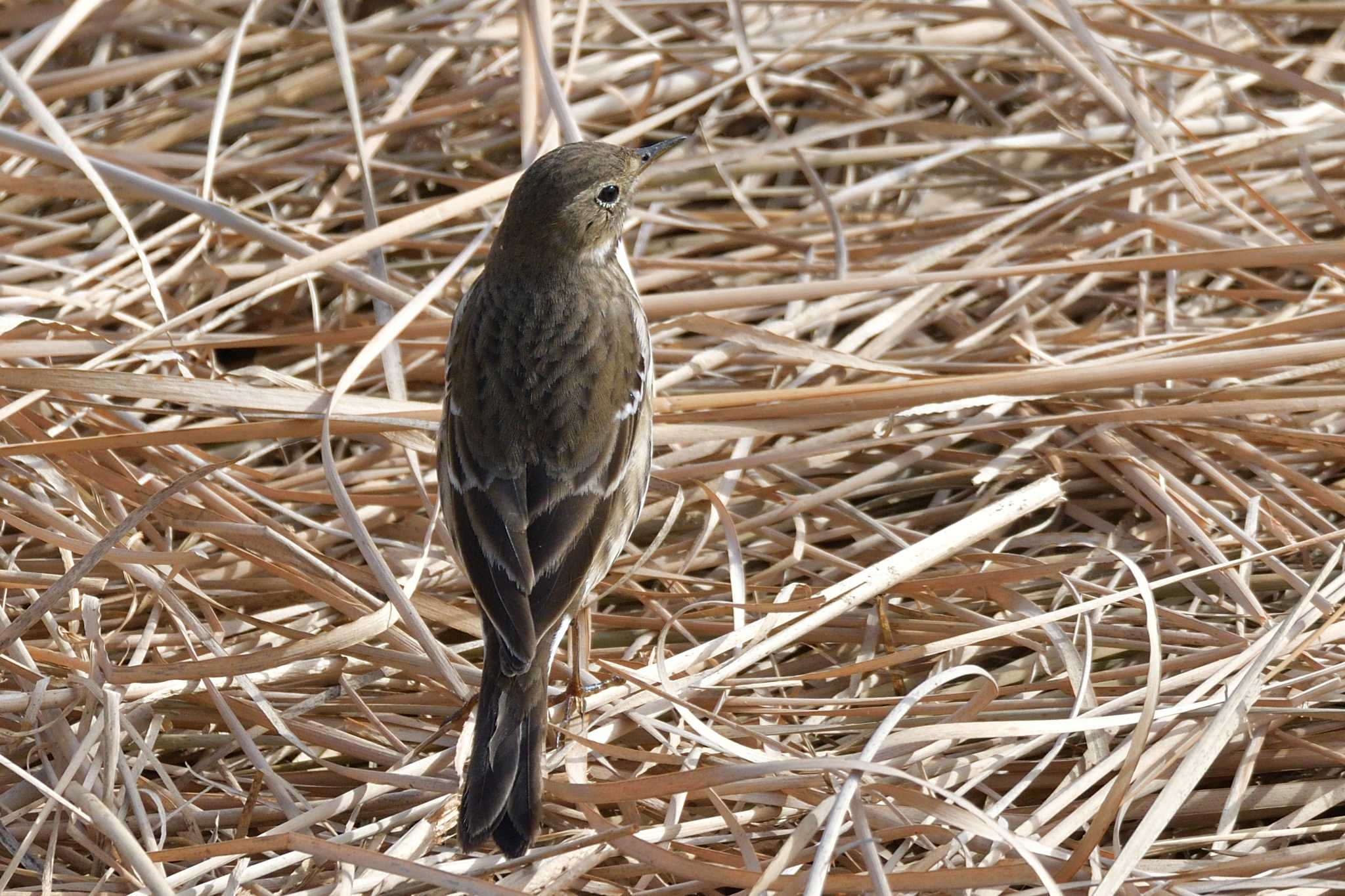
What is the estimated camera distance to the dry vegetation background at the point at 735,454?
311cm

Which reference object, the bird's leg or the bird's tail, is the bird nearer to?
the bird's tail

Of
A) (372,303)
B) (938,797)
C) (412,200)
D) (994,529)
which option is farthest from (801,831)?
(412,200)

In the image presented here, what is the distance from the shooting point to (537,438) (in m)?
3.72

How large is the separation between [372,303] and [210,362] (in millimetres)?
873

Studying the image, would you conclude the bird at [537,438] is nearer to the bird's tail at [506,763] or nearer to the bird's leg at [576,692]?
the bird's tail at [506,763]

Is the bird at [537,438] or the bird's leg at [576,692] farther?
the bird's leg at [576,692]

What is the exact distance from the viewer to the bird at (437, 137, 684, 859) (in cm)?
314

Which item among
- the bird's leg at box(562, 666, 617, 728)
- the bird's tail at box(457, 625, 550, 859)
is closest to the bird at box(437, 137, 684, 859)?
the bird's tail at box(457, 625, 550, 859)

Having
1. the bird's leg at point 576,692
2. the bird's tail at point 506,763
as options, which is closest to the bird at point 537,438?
the bird's tail at point 506,763

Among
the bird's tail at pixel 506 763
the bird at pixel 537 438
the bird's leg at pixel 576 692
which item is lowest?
the bird's leg at pixel 576 692

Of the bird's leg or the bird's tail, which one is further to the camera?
the bird's leg

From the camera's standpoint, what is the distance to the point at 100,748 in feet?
10.4

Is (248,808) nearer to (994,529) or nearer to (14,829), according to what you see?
(14,829)

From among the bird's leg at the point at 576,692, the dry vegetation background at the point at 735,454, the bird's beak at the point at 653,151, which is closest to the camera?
the dry vegetation background at the point at 735,454
